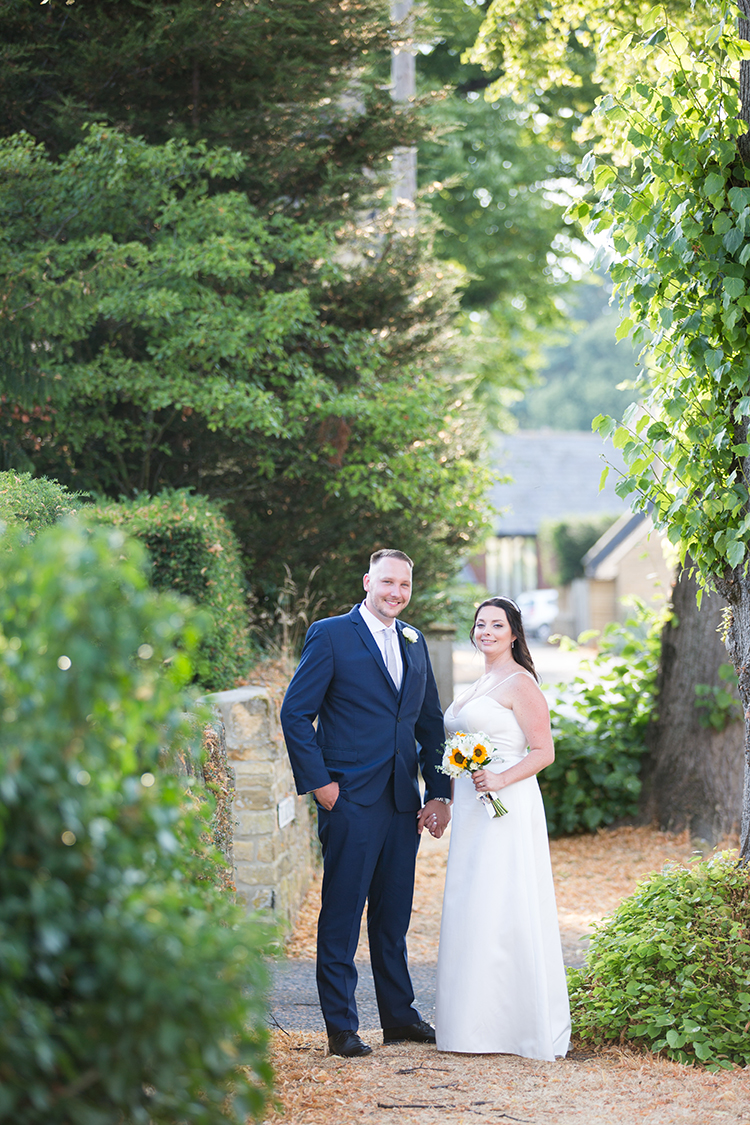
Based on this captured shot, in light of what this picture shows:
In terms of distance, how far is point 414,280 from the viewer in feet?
32.1

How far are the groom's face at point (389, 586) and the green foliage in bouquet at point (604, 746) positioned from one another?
478cm

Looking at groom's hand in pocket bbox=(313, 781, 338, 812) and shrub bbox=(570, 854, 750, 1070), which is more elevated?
groom's hand in pocket bbox=(313, 781, 338, 812)

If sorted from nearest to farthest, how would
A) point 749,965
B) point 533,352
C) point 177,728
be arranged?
point 177,728 → point 749,965 → point 533,352

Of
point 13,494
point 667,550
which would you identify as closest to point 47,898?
point 13,494

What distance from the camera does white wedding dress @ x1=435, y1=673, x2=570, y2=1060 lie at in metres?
4.50

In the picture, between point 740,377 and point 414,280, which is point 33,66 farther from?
point 740,377

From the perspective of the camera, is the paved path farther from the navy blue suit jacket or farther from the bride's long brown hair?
the bride's long brown hair

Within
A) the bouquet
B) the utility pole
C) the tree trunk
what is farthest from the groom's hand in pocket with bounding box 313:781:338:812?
the utility pole

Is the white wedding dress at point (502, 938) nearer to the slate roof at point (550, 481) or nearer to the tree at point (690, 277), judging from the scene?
the tree at point (690, 277)

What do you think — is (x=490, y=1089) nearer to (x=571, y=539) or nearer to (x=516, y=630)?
(x=516, y=630)

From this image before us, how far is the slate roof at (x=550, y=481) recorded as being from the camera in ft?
127

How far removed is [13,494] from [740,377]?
324cm

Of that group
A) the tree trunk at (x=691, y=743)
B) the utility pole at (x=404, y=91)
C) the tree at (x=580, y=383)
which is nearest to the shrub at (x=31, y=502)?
the tree trunk at (x=691, y=743)

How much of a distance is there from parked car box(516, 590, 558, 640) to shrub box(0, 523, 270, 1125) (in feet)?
102
